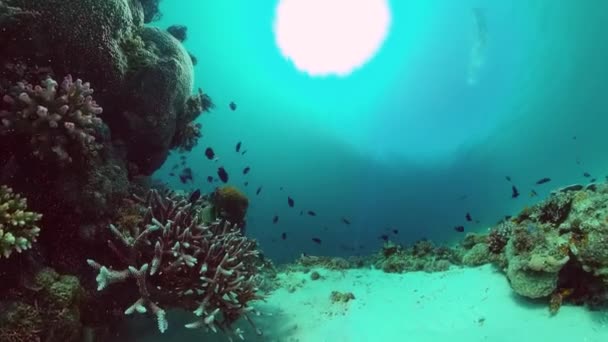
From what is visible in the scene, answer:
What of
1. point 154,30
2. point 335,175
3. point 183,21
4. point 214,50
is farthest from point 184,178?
point 335,175

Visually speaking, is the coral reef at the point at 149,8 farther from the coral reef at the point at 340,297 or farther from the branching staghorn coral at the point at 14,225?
the coral reef at the point at 340,297

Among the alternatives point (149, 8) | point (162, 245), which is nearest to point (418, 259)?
point (162, 245)

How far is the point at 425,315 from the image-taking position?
5707mm

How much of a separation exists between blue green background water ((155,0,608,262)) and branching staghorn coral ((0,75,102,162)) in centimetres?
3441

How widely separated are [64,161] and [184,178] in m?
6.84

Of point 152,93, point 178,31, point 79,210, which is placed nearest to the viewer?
point 79,210

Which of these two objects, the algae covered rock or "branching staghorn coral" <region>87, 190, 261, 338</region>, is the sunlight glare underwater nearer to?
the algae covered rock

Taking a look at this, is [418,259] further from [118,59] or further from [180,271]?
[118,59]

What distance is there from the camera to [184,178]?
11.1 meters

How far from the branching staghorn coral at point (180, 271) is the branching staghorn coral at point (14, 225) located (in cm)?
72

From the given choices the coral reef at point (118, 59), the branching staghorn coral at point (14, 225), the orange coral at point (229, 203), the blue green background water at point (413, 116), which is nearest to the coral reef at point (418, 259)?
the orange coral at point (229, 203)

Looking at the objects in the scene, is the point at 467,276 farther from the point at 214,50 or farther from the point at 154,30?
the point at 214,50

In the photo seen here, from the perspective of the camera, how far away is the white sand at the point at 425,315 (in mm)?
4758

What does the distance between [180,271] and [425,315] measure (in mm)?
3475
